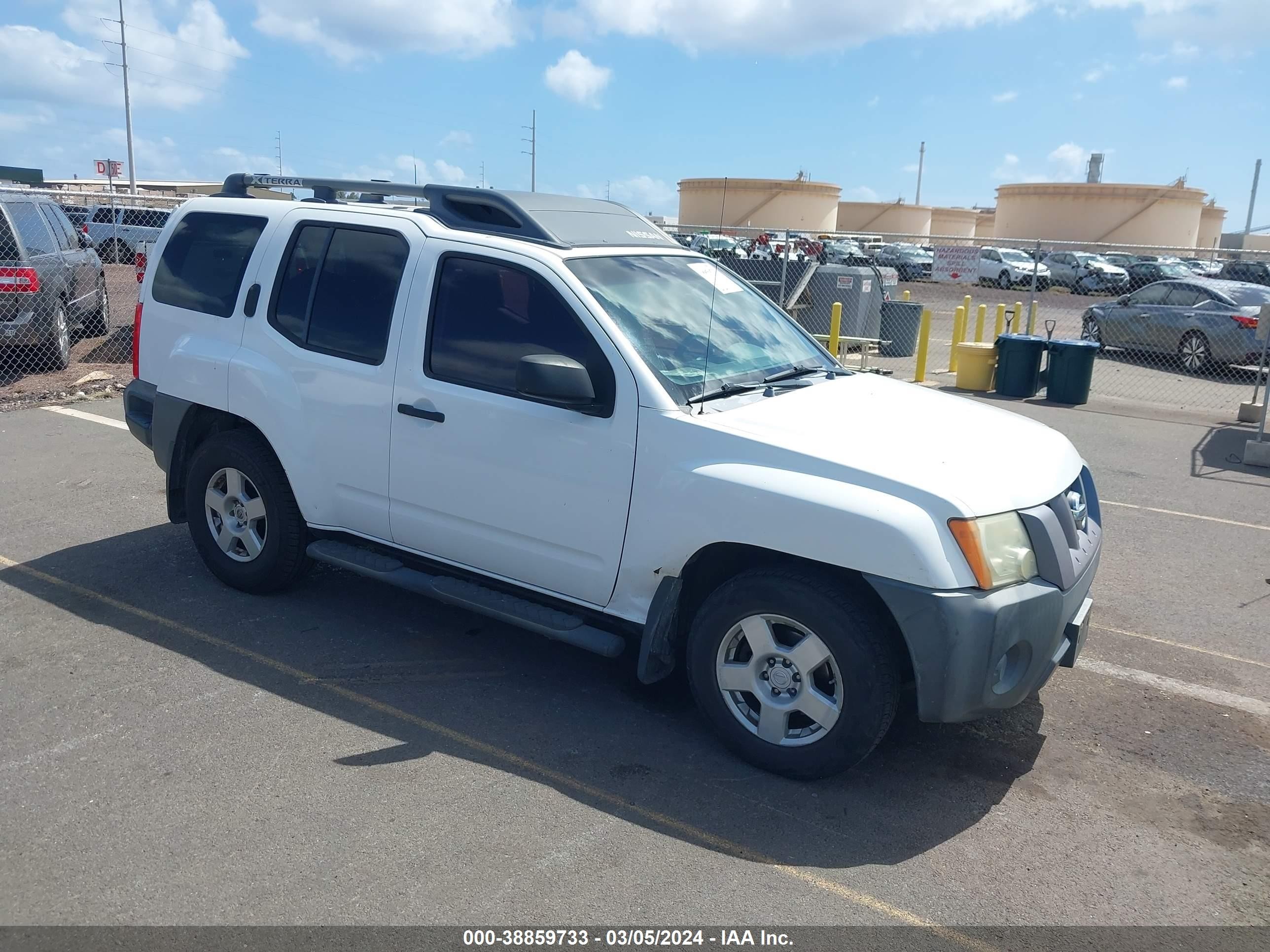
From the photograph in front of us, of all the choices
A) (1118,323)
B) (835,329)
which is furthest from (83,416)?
(1118,323)

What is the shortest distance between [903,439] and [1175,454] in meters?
7.88

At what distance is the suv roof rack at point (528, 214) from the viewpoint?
460 centimetres

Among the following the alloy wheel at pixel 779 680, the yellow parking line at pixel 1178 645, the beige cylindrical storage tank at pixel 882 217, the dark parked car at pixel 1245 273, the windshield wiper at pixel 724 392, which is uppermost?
the beige cylindrical storage tank at pixel 882 217

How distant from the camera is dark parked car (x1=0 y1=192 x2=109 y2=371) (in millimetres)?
10531

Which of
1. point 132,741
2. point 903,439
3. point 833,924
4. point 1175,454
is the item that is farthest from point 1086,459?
point 132,741

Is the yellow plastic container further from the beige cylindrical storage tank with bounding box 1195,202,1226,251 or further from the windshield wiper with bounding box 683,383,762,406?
the beige cylindrical storage tank with bounding box 1195,202,1226,251

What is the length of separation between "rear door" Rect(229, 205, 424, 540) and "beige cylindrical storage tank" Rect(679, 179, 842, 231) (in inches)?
2176

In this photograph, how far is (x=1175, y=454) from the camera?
10461 millimetres

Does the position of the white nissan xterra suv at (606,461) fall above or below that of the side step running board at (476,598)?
above

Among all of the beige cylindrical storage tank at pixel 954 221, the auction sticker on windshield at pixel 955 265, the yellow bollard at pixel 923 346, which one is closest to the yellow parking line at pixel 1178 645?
the yellow bollard at pixel 923 346

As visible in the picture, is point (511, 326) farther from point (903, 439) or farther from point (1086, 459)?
point (1086, 459)

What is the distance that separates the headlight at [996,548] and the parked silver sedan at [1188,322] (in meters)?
15.4

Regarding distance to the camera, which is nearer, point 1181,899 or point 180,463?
point 1181,899

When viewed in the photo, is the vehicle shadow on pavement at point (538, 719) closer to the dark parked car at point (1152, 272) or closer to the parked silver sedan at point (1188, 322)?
the parked silver sedan at point (1188, 322)
